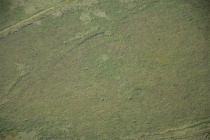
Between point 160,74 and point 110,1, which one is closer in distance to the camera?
point 160,74

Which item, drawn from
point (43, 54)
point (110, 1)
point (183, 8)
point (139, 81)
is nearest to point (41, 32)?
point (43, 54)

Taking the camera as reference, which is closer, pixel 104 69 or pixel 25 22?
pixel 104 69

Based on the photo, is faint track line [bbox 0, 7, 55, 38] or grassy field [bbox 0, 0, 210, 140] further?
faint track line [bbox 0, 7, 55, 38]

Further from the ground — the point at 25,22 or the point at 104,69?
the point at 25,22

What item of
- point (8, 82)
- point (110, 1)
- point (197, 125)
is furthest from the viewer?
point (110, 1)

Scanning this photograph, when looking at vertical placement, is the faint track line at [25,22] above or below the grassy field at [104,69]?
above

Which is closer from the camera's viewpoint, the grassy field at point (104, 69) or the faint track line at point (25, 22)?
the grassy field at point (104, 69)

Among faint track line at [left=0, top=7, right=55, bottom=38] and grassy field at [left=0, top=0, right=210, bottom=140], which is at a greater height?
faint track line at [left=0, top=7, right=55, bottom=38]

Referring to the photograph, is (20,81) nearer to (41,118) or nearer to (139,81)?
(41,118)
